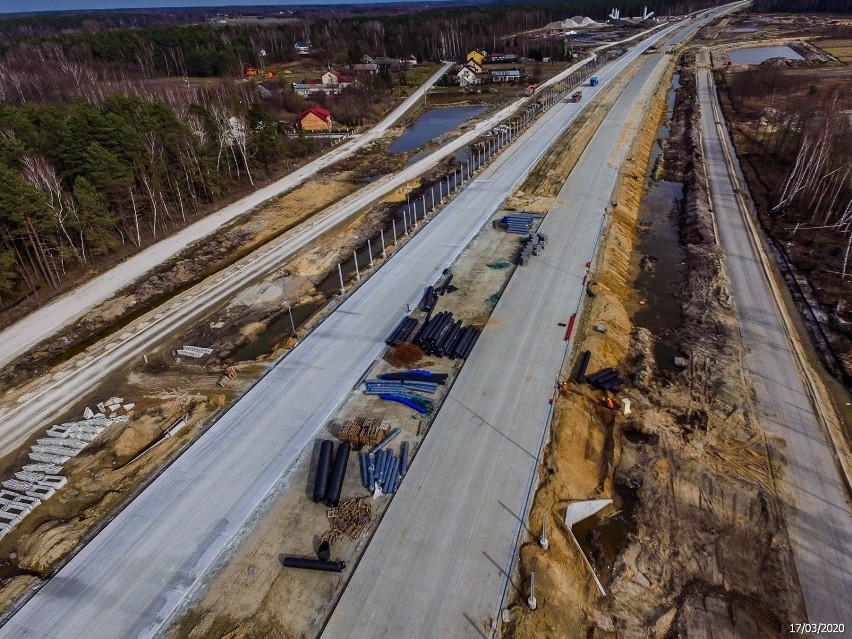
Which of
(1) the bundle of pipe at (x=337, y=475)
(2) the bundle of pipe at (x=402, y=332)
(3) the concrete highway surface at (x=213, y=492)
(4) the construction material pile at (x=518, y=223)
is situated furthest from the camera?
(4) the construction material pile at (x=518, y=223)

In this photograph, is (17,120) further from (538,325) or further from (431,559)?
(431,559)

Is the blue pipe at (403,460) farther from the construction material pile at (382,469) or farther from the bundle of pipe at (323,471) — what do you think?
the bundle of pipe at (323,471)

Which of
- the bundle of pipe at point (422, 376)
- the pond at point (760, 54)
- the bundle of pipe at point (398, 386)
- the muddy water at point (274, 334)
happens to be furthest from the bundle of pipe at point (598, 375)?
the pond at point (760, 54)

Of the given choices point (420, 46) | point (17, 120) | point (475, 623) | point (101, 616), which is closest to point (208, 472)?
point (101, 616)

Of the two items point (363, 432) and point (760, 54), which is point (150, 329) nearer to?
point (363, 432)

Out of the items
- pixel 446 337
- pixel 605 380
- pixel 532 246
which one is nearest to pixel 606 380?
pixel 605 380

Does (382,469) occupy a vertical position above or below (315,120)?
below

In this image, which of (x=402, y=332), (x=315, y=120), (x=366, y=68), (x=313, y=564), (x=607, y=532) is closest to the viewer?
(x=313, y=564)
